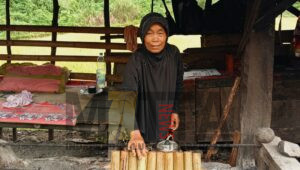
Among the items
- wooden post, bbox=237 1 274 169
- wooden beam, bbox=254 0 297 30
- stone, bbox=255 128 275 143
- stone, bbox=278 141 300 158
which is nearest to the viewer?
stone, bbox=278 141 300 158

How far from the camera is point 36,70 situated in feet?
20.4

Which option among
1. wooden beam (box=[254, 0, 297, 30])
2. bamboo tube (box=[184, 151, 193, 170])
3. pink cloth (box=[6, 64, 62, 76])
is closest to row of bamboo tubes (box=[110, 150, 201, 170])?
bamboo tube (box=[184, 151, 193, 170])

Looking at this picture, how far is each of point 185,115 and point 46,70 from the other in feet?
Result: 7.12

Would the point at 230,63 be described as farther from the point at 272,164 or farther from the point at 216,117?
the point at 272,164

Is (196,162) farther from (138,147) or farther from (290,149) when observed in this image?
(290,149)

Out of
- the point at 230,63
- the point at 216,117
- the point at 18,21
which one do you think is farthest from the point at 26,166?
the point at 18,21

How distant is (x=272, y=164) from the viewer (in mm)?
3146

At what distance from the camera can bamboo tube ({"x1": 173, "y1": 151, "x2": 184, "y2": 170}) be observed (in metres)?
2.83

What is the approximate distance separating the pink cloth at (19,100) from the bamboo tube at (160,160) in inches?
122

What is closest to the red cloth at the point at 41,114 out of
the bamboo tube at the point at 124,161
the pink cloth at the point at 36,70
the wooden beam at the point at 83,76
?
the pink cloth at the point at 36,70

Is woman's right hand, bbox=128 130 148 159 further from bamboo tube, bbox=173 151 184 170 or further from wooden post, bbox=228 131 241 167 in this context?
wooden post, bbox=228 131 241 167

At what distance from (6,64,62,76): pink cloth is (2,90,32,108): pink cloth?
547mm

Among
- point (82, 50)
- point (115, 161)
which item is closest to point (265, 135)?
point (115, 161)

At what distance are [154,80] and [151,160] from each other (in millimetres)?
723
